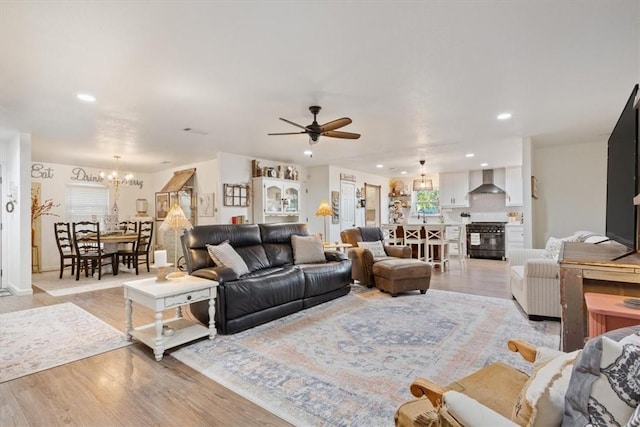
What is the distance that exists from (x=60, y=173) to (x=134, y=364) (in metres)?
6.94

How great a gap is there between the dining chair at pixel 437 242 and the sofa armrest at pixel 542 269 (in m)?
2.77

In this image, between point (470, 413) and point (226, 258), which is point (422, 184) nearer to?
point (226, 258)

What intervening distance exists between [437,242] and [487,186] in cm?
344

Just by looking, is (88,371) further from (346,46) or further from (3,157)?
(3,157)

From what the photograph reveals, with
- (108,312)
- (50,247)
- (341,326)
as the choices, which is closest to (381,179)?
(341,326)

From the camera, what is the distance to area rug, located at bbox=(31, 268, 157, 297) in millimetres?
5057

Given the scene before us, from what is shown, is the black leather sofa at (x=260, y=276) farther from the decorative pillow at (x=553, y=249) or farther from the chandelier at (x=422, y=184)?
the chandelier at (x=422, y=184)

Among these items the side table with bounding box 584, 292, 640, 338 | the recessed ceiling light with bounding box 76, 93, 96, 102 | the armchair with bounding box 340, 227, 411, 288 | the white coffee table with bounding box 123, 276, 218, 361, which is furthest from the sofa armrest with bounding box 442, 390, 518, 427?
the recessed ceiling light with bounding box 76, 93, 96, 102

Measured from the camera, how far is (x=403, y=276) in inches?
175

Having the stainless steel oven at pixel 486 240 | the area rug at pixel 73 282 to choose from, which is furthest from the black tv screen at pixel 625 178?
the area rug at pixel 73 282

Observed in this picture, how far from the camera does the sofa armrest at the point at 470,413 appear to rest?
902mm

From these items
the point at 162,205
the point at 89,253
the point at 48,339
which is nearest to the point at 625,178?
the point at 48,339

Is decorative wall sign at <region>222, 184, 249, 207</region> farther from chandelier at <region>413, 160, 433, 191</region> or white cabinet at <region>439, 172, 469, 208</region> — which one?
white cabinet at <region>439, 172, 469, 208</region>

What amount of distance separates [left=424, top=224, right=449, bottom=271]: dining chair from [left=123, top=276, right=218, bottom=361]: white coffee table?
464 cm
